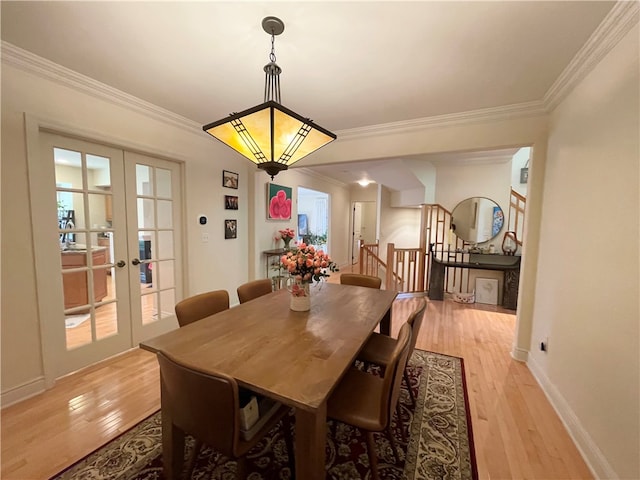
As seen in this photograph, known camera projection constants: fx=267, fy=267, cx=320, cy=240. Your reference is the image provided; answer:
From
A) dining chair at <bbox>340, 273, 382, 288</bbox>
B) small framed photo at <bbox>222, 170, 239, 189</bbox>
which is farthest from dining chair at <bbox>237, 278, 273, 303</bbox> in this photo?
small framed photo at <bbox>222, 170, 239, 189</bbox>

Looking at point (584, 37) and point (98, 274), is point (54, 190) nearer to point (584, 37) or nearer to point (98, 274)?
point (98, 274)

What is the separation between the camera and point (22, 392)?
193 cm

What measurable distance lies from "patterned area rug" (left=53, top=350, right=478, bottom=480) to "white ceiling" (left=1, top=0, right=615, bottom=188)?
7.91 ft

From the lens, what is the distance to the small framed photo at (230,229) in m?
3.61

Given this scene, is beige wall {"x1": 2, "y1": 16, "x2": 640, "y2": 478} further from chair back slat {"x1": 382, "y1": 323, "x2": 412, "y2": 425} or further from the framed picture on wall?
the framed picture on wall

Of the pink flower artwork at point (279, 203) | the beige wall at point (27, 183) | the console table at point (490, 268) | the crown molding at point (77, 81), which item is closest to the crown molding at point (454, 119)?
the pink flower artwork at point (279, 203)

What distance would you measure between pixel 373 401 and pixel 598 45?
2.44m

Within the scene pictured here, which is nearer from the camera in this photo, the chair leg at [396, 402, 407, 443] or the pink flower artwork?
the chair leg at [396, 402, 407, 443]

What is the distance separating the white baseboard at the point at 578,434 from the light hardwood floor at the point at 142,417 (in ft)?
0.13

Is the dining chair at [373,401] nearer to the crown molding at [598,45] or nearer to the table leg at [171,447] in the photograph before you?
the table leg at [171,447]

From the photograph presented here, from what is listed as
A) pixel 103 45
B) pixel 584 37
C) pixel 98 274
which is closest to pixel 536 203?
pixel 584 37

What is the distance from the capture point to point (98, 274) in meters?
2.43

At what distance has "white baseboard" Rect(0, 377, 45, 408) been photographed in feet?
6.09

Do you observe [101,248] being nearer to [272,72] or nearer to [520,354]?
[272,72]
